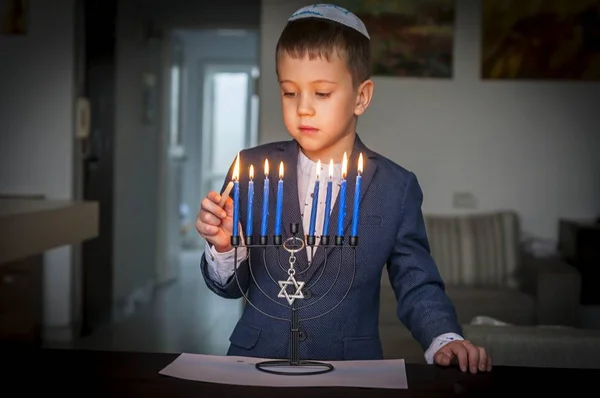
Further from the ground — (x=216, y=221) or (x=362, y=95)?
(x=362, y=95)

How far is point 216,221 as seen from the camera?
1.54 meters

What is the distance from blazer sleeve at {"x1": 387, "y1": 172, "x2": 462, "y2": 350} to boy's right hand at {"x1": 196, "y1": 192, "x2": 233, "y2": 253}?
359mm

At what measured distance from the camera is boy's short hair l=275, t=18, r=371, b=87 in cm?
170

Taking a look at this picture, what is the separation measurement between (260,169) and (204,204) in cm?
48

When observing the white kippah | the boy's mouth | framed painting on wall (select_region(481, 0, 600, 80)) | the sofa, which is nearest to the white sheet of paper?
the boy's mouth

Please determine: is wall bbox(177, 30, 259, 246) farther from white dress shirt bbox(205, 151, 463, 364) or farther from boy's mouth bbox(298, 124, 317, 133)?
boy's mouth bbox(298, 124, 317, 133)

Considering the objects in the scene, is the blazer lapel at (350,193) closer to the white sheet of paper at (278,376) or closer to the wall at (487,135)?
the white sheet of paper at (278,376)

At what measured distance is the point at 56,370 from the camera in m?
1.45

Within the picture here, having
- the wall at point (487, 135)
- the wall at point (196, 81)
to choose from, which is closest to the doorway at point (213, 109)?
the wall at point (196, 81)

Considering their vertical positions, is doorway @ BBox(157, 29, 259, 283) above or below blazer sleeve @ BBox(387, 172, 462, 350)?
above

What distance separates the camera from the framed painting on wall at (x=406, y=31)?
5.76m

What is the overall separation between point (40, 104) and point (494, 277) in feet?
9.62

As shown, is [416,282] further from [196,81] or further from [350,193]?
[196,81]

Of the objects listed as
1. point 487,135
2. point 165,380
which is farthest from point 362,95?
point 487,135
